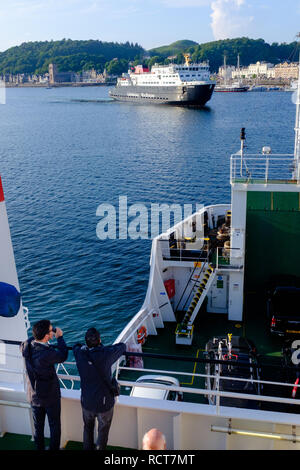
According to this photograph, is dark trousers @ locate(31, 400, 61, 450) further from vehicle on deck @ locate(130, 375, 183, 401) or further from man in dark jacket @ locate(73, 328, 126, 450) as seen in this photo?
vehicle on deck @ locate(130, 375, 183, 401)

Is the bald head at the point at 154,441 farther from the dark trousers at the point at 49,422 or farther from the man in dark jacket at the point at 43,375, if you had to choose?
the dark trousers at the point at 49,422

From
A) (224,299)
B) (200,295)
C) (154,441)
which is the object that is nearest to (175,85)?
(224,299)

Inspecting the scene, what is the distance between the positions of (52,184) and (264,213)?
35590 millimetres

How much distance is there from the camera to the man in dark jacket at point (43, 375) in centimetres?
495

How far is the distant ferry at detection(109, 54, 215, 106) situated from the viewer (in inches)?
4569

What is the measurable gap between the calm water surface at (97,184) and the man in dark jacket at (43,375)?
13.7m

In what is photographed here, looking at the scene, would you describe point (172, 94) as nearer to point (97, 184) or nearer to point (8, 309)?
point (97, 184)

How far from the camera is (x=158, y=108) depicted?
4678 inches

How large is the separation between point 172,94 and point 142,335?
11440 cm

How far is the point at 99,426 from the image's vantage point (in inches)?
204

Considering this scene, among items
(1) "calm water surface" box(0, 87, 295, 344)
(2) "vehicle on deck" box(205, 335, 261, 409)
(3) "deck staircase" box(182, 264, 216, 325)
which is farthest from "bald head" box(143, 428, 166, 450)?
(1) "calm water surface" box(0, 87, 295, 344)

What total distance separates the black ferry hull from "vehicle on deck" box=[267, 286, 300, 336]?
108776mm

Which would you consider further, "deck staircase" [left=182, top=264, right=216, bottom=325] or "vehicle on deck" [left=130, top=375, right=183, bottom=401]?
"deck staircase" [left=182, top=264, right=216, bottom=325]
